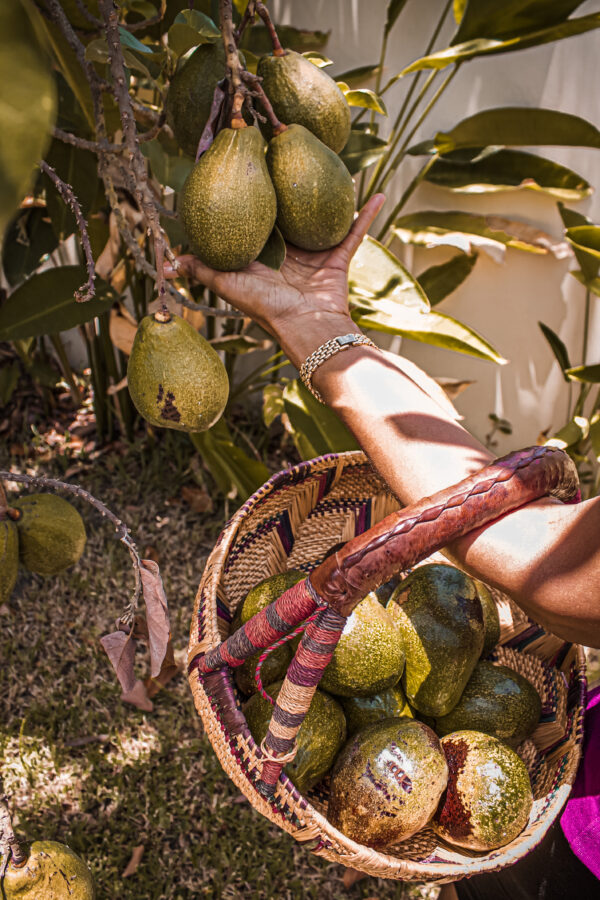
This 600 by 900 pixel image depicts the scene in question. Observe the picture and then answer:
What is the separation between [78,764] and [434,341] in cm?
119

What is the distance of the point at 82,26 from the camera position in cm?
118

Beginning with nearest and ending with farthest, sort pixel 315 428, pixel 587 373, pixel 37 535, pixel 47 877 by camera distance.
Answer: pixel 47 877 → pixel 37 535 → pixel 315 428 → pixel 587 373

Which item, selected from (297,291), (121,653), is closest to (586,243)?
(297,291)

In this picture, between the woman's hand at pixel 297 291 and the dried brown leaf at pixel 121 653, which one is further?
the woman's hand at pixel 297 291

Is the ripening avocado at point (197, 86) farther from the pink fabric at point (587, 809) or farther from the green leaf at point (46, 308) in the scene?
the pink fabric at point (587, 809)

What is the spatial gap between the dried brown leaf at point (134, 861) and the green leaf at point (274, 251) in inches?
44.6

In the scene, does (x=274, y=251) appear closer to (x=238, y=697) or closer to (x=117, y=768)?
(x=238, y=697)

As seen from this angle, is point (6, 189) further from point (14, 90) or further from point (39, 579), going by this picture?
point (39, 579)

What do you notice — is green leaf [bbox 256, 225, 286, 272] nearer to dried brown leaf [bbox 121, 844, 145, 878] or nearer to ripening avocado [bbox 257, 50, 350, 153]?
ripening avocado [bbox 257, 50, 350, 153]

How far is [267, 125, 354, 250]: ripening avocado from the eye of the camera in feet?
2.97

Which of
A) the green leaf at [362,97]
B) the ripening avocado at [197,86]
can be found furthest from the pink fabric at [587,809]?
the green leaf at [362,97]

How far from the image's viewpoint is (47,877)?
67cm

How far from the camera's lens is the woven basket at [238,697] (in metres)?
0.77

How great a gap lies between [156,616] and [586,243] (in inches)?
53.5
